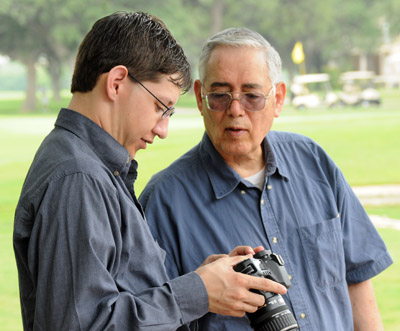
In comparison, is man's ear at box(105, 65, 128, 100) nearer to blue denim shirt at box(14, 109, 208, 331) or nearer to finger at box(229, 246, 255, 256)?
blue denim shirt at box(14, 109, 208, 331)

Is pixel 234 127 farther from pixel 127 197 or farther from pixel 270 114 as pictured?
pixel 127 197

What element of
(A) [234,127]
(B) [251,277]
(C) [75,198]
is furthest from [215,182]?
(C) [75,198]

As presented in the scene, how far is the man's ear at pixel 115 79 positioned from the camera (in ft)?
3.10

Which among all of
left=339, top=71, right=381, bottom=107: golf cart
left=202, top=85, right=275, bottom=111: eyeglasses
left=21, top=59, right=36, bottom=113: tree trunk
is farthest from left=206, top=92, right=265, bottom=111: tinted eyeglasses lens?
left=339, top=71, right=381, bottom=107: golf cart

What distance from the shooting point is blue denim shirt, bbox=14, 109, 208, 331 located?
849 millimetres

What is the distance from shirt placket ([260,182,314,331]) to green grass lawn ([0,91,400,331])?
78.2 inches

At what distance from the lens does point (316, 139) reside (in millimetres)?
9914

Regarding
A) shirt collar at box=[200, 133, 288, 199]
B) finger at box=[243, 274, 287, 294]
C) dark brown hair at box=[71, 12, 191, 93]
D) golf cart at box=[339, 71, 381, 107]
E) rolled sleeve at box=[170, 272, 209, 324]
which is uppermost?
dark brown hair at box=[71, 12, 191, 93]

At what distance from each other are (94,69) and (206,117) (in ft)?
1.89

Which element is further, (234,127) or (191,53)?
(191,53)

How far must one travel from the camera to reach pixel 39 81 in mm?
13586

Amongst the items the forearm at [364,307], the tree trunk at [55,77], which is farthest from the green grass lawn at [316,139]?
the forearm at [364,307]

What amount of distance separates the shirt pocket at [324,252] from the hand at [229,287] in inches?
16.1

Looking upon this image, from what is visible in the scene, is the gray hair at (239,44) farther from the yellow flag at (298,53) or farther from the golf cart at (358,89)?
the yellow flag at (298,53)
